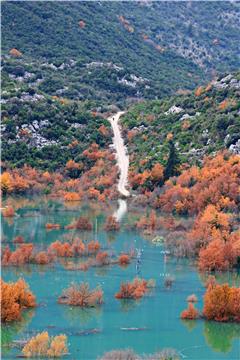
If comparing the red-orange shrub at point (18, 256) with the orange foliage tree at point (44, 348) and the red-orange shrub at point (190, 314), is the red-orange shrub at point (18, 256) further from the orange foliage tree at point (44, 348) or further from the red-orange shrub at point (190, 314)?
the orange foliage tree at point (44, 348)

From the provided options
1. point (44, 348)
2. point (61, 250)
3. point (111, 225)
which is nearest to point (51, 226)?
point (111, 225)

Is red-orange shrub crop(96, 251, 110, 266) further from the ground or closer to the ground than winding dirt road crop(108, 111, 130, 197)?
further from the ground

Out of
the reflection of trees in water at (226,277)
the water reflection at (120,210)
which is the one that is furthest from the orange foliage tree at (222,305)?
the water reflection at (120,210)

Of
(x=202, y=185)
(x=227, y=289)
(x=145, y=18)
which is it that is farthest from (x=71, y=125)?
(x=145, y=18)

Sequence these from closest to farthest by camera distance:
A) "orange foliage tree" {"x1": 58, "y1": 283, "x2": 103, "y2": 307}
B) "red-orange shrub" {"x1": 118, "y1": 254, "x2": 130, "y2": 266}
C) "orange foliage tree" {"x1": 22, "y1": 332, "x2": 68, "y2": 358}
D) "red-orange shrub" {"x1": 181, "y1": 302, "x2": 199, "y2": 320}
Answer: "orange foliage tree" {"x1": 22, "y1": 332, "x2": 68, "y2": 358}
"red-orange shrub" {"x1": 181, "y1": 302, "x2": 199, "y2": 320}
"orange foliage tree" {"x1": 58, "y1": 283, "x2": 103, "y2": 307}
"red-orange shrub" {"x1": 118, "y1": 254, "x2": 130, "y2": 266}

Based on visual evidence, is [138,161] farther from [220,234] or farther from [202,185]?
[220,234]

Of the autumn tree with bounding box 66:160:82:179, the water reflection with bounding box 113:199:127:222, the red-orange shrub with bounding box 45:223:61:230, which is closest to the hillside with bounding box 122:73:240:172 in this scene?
the autumn tree with bounding box 66:160:82:179

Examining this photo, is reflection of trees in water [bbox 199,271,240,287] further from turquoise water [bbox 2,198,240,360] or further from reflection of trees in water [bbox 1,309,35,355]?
reflection of trees in water [bbox 1,309,35,355]
